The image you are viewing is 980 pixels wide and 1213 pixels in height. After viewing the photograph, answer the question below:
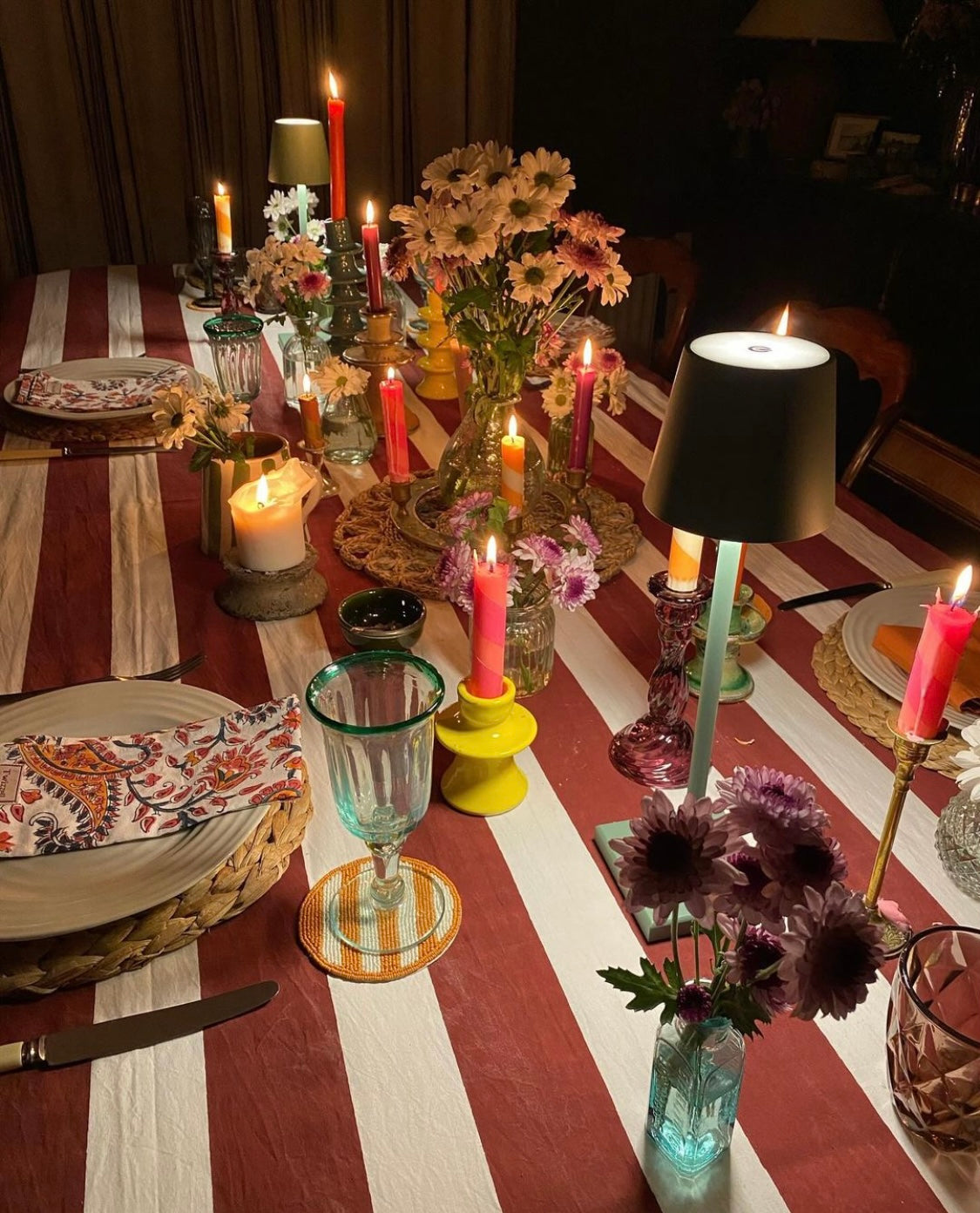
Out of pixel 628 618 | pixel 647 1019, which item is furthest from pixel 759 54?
pixel 647 1019

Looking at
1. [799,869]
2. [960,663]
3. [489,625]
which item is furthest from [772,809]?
[960,663]

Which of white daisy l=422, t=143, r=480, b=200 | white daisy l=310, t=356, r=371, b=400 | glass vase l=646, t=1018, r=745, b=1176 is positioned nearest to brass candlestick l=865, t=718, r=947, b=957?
glass vase l=646, t=1018, r=745, b=1176

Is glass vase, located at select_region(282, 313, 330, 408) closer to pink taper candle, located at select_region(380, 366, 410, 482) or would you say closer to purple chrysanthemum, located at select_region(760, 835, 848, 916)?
pink taper candle, located at select_region(380, 366, 410, 482)

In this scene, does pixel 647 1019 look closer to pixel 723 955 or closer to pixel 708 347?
pixel 723 955

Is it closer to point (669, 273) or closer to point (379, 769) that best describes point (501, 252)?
point (379, 769)

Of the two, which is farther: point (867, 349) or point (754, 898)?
point (867, 349)

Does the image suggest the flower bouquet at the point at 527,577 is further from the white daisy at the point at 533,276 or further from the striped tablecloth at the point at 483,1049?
the white daisy at the point at 533,276

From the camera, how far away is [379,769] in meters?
0.63

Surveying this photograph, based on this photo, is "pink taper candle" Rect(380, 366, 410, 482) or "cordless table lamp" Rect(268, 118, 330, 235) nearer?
"pink taper candle" Rect(380, 366, 410, 482)

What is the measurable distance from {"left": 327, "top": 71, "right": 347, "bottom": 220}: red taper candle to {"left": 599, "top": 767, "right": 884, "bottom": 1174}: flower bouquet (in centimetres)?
119

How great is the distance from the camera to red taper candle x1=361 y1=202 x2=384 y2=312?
1276 mm

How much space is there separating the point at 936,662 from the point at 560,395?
0.71m

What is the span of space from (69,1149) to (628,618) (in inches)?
27.1

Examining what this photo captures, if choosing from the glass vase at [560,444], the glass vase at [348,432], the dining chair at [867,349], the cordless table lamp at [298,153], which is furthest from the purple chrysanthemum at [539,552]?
the cordless table lamp at [298,153]
